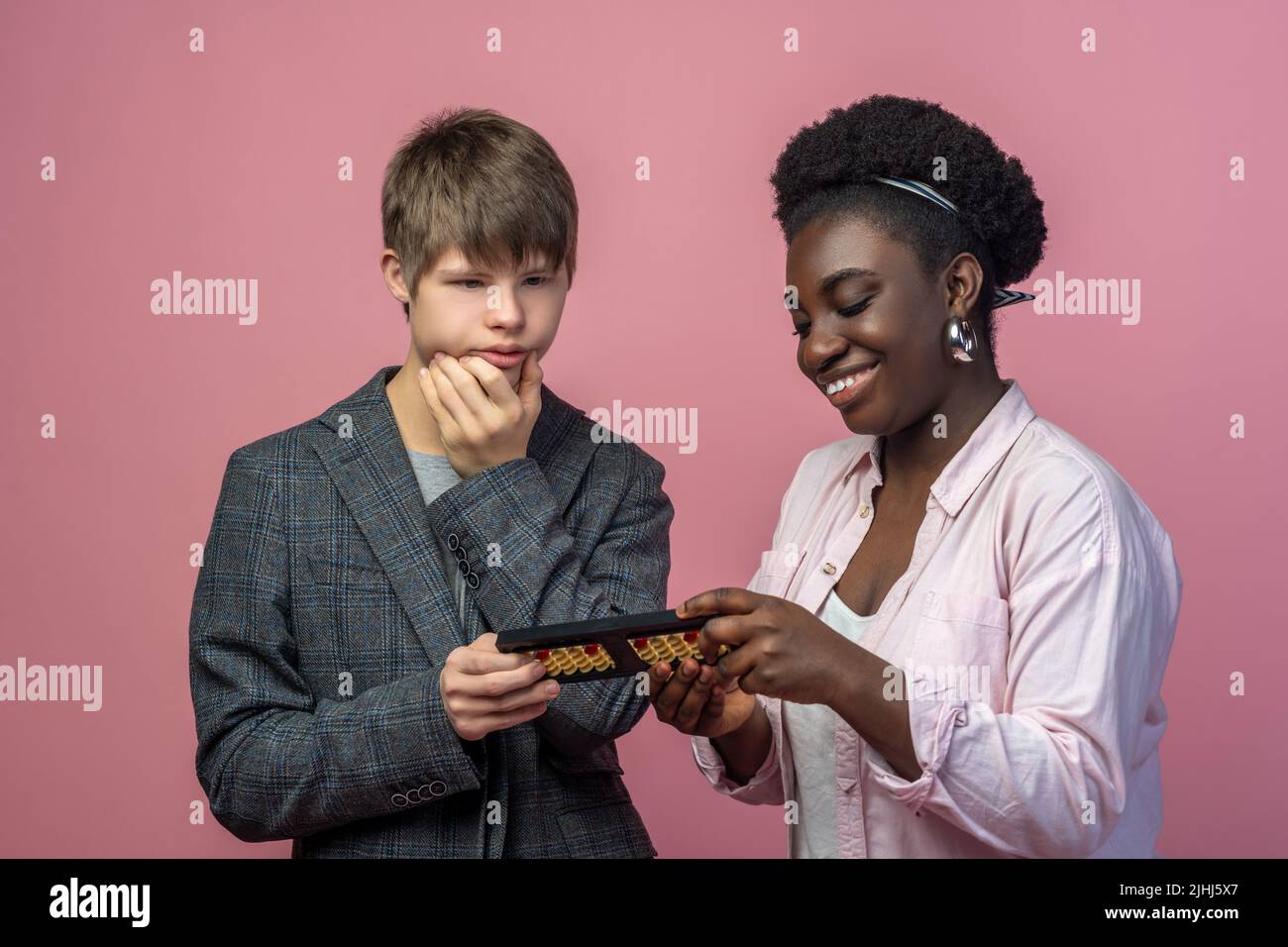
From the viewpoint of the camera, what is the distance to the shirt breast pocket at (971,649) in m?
1.66

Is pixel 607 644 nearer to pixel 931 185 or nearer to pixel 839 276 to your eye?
pixel 839 276

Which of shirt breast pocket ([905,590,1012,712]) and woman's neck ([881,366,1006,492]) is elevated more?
woman's neck ([881,366,1006,492])

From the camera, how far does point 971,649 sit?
1.66 m

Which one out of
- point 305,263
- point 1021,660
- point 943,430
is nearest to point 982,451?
point 943,430

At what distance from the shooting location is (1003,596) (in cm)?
170

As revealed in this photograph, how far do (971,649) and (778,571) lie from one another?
0.41 m

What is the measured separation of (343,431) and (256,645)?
0.30 meters

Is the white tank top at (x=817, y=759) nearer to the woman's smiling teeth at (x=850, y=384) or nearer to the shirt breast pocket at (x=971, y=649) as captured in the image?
the shirt breast pocket at (x=971, y=649)

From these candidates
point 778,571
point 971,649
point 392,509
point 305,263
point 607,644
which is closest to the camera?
point 607,644

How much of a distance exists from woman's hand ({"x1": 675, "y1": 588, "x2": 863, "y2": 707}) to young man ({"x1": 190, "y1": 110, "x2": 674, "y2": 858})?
19 centimetres

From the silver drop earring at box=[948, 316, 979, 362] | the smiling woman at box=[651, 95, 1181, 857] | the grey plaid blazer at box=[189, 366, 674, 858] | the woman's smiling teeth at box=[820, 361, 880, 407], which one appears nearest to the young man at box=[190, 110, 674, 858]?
the grey plaid blazer at box=[189, 366, 674, 858]

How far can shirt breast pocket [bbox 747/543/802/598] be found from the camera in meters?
1.98

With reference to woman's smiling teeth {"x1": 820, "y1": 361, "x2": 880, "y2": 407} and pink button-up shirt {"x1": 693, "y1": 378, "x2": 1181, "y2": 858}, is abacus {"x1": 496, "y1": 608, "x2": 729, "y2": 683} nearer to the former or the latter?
pink button-up shirt {"x1": 693, "y1": 378, "x2": 1181, "y2": 858}
